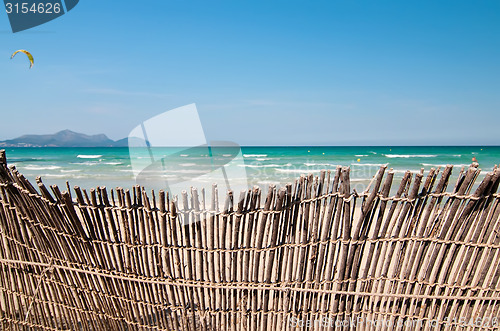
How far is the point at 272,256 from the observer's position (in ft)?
7.52

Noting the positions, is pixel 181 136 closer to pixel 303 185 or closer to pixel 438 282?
pixel 303 185

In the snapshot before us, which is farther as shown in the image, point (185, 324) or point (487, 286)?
point (185, 324)

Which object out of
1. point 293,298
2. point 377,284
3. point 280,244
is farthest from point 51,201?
point 377,284

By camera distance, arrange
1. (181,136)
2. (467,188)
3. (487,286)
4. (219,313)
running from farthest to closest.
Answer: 1. (181,136)
2. (219,313)
3. (487,286)
4. (467,188)

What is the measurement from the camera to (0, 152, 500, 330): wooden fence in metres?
2.19

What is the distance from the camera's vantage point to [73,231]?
92.2 inches

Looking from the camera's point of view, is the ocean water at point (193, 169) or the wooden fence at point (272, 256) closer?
the wooden fence at point (272, 256)

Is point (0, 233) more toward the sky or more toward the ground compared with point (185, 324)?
more toward the sky

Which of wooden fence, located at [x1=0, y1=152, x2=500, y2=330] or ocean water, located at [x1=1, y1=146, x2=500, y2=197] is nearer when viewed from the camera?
wooden fence, located at [x1=0, y1=152, x2=500, y2=330]

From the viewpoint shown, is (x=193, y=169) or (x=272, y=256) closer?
(x=272, y=256)

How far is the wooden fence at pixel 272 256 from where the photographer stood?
2.19 metres

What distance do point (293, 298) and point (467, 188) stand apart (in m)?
1.44

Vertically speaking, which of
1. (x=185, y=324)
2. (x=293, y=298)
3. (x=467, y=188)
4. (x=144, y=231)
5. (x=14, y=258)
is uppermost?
(x=467, y=188)

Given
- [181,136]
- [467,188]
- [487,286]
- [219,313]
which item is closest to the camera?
[467,188]
